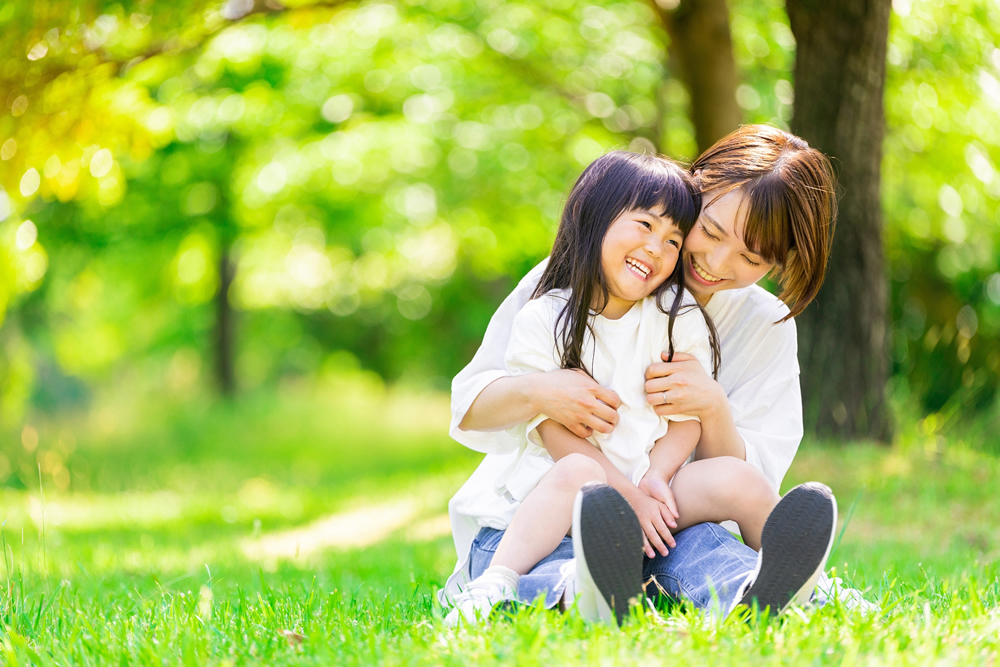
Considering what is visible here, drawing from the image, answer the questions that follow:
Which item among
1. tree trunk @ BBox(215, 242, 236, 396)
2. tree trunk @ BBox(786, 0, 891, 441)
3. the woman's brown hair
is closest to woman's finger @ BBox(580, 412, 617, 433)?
the woman's brown hair

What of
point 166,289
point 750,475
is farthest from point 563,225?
point 166,289

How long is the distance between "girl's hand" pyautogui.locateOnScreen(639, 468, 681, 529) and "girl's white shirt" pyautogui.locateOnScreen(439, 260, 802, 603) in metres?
0.28

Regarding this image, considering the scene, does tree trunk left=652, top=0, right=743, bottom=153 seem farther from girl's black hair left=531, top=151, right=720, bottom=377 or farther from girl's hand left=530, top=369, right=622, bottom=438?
girl's hand left=530, top=369, right=622, bottom=438

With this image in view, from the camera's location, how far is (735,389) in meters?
2.57

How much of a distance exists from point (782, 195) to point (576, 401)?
2.60 ft

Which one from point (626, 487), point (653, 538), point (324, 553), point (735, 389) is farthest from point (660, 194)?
point (324, 553)

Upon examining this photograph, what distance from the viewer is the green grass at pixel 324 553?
174 cm

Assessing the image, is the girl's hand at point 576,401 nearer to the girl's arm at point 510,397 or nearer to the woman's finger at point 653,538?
the girl's arm at point 510,397

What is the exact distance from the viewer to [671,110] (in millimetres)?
9141

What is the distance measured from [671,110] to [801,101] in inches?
147

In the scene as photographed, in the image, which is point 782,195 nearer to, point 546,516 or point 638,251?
point 638,251

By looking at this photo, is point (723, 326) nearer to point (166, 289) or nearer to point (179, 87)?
point (179, 87)

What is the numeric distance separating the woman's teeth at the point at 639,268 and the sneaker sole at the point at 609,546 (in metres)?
0.69

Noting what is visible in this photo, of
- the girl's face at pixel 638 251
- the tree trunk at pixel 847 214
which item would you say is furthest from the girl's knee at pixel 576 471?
the tree trunk at pixel 847 214
